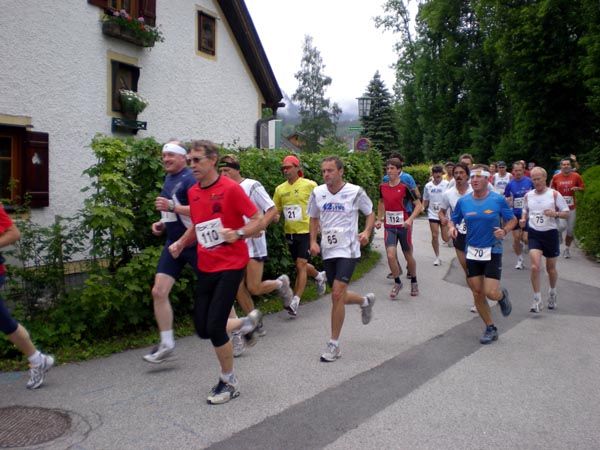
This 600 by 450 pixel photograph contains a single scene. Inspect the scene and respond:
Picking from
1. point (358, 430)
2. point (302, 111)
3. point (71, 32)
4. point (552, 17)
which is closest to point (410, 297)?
point (358, 430)

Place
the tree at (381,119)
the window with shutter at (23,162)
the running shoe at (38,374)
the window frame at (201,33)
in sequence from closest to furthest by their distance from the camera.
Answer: the running shoe at (38,374)
the window with shutter at (23,162)
the window frame at (201,33)
the tree at (381,119)

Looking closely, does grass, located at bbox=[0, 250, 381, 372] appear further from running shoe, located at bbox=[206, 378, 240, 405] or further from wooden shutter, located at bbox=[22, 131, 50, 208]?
wooden shutter, located at bbox=[22, 131, 50, 208]

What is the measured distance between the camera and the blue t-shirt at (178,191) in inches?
226

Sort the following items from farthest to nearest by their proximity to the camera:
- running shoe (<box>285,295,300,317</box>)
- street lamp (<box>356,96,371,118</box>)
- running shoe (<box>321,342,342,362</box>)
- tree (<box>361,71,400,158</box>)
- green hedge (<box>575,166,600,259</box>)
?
tree (<box>361,71,400,158</box>)
street lamp (<box>356,96,371,118</box>)
green hedge (<box>575,166,600,259</box>)
running shoe (<box>285,295,300,317</box>)
running shoe (<box>321,342,342,362</box>)

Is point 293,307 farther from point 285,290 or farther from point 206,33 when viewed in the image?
point 206,33

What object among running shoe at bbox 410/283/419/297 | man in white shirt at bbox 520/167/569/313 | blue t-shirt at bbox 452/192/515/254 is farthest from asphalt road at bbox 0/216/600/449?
running shoe at bbox 410/283/419/297

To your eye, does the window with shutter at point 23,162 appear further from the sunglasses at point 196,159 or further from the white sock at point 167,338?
the sunglasses at point 196,159

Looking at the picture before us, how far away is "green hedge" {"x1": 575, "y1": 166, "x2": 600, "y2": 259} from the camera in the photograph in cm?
1301

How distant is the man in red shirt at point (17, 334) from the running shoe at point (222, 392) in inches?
57.4

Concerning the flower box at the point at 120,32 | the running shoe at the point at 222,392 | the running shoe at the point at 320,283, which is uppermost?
the flower box at the point at 120,32

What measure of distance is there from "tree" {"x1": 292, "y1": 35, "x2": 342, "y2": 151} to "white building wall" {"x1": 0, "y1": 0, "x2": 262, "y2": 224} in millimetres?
52877

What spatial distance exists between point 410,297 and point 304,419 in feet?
16.8

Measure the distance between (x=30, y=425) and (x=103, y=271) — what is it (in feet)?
7.48

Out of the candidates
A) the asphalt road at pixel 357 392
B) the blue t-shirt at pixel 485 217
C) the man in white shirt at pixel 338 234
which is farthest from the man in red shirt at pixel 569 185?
the man in white shirt at pixel 338 234
